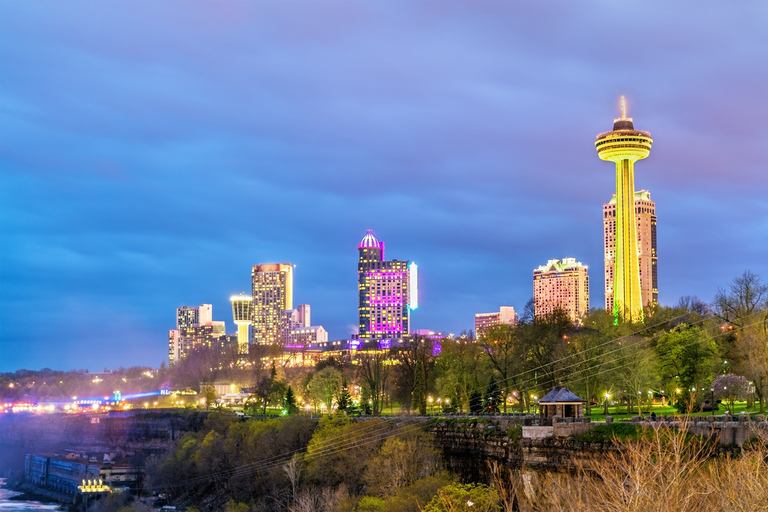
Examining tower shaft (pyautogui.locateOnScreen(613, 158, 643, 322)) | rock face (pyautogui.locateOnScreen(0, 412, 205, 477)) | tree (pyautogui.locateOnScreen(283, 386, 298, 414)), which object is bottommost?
rock face (pyautogui.locateOnScreen(0, 412, 205, 477))

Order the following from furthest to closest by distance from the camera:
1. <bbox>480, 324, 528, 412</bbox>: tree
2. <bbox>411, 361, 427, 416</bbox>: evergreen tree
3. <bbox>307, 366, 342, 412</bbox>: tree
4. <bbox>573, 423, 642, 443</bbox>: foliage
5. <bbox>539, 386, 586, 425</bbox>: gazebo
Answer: <bbox>307, 366, 342, 412</bbox>: tree
<bbox>411, 361, 427, 416</bbox>: evergreen tree
<bbox>480, 324, 528, 412</bbox>: tree
<bbox>539, 386, 586, 425</bbox>: gazebo
<bbox>573, 423, 642, 443</bbox>: foliage

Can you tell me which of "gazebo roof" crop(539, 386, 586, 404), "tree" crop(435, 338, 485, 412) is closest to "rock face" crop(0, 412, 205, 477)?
"tree" crop(435, 338, 485, 412)

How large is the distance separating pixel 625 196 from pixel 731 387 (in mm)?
135216

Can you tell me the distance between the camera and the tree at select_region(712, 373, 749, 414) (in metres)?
63.2

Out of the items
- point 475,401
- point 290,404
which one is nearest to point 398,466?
point 475,401

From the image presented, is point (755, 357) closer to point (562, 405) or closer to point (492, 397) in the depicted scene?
point (562, 405)

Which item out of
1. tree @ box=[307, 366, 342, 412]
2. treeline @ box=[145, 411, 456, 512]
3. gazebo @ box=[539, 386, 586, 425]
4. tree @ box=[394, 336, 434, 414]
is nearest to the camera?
gazebo @ box=[539, 386, 586, 425]

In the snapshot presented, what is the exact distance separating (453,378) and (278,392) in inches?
1784

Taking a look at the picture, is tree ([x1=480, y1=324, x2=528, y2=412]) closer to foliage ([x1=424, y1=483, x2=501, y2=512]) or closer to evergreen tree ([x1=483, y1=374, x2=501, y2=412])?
evergreen tree ([x1=483, y1=374, x2=501, y2=412])

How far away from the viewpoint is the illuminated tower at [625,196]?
7411 inches

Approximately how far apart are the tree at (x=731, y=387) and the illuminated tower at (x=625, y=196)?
405ft

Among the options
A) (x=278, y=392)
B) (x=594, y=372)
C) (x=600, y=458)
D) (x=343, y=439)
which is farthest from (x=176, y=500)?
(x=600, y=458)

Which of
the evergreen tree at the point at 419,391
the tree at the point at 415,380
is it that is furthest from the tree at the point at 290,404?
the evergreen tree at the point at 419,391

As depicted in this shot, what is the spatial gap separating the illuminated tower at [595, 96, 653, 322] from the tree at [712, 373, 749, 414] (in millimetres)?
123514
